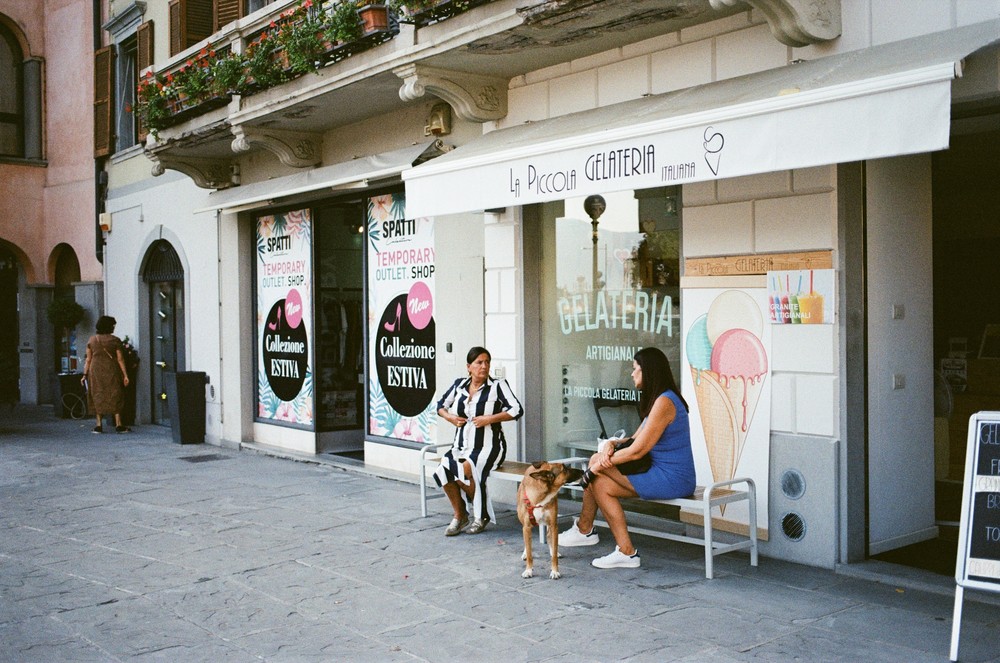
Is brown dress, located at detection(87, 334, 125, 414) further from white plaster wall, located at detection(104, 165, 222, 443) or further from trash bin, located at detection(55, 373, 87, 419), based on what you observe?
trash bin, located at detection(55, 373, 87, 419)

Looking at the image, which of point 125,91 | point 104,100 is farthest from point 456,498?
point 104,100

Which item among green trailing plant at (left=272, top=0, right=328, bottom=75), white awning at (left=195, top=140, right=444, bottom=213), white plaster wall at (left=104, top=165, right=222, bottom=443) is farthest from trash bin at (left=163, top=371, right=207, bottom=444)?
green trailing plant at (left=272, top=0, right=328, bottom=75)

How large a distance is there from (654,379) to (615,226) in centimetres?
208

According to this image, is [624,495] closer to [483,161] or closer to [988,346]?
[483,161]

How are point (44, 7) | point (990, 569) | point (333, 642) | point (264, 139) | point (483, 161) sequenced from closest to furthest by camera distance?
point (990, 569) < point (333, 642) < point (483, 161) < point (264, 139) < point (44, 7)

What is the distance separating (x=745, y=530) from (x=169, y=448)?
8.67m

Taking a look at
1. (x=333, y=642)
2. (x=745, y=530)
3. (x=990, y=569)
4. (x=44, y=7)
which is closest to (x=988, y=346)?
(x=745, y=530)

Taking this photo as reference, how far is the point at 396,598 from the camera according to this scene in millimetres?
5824

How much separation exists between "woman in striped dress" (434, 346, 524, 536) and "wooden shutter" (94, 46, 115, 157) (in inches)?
451

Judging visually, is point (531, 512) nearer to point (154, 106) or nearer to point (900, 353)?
point (900, 353)

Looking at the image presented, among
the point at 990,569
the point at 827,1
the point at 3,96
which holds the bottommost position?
the point at 990,569

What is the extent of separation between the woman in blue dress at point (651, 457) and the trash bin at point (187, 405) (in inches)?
330

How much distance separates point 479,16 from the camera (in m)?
7.65

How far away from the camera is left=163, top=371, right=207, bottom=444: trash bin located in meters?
13.4
